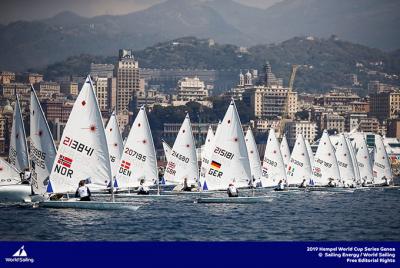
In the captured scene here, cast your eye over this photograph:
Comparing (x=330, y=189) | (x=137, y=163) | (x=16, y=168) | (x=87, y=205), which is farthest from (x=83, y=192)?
(x=330, y=189)

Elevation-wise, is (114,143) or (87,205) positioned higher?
(114,143)

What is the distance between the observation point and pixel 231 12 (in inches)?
3504

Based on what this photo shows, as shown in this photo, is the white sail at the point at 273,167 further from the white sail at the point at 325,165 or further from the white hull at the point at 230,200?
the white hull at the point at 230,200

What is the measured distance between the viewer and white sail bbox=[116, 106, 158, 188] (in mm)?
35938

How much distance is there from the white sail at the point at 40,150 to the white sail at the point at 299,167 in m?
23.4

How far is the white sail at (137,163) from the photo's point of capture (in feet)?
118

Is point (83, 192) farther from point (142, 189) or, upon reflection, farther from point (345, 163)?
point (345, 163)

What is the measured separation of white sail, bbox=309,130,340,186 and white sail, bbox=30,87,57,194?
23.7 meters

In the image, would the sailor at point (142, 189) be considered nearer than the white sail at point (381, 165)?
Yes

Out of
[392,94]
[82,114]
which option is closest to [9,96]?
[82,114]

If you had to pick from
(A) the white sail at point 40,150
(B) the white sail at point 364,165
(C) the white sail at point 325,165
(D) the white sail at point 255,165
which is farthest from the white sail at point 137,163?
(B) the white sail at point 364,165
